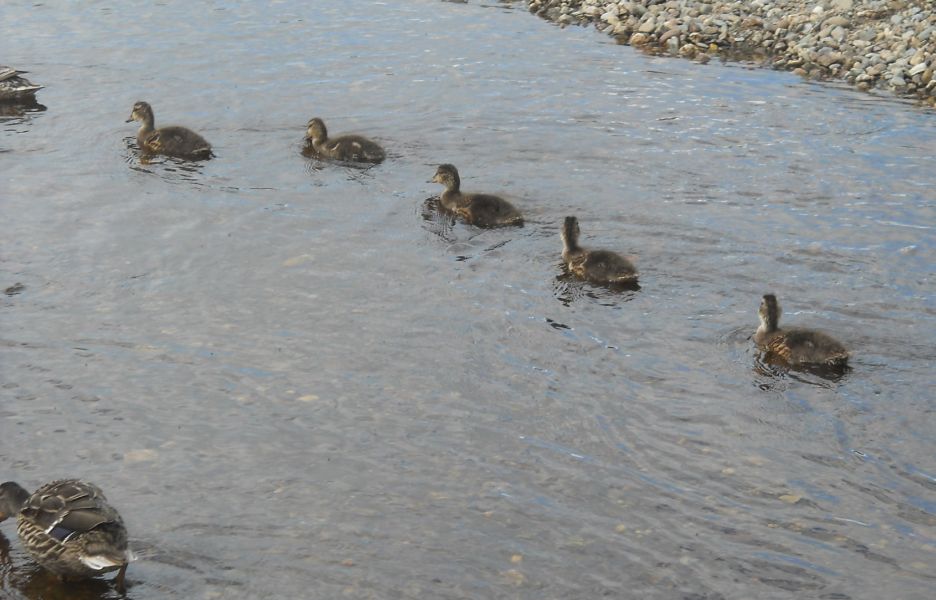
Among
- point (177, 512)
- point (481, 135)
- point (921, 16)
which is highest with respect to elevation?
point (921, 16)

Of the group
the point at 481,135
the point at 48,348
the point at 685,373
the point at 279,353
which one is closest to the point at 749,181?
the point at 481,135

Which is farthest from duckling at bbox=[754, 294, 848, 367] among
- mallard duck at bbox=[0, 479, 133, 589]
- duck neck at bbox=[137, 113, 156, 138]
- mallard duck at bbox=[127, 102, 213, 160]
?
duck neck at bbox=[137, 113, 156, 138]

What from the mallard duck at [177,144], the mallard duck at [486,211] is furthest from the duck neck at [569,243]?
the mallard duck at [177,144]

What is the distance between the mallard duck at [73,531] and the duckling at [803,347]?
5.16 meters

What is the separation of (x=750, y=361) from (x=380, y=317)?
3.08 metres

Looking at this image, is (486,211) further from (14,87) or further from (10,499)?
(14,87)

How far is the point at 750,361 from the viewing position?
30.9 feet

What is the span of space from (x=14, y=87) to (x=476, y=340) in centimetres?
942

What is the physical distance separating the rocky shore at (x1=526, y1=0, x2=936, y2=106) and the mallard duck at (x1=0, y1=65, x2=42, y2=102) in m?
9.08

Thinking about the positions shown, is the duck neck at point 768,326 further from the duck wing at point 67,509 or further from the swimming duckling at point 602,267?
the duck wing at point 67,509

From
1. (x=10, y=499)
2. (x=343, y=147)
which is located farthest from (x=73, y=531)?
(x=343, y=147)

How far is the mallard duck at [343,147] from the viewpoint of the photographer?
13.7 metres

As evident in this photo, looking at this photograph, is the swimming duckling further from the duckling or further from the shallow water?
the duckling

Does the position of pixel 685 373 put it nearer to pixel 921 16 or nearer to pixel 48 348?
pixel 48 348
